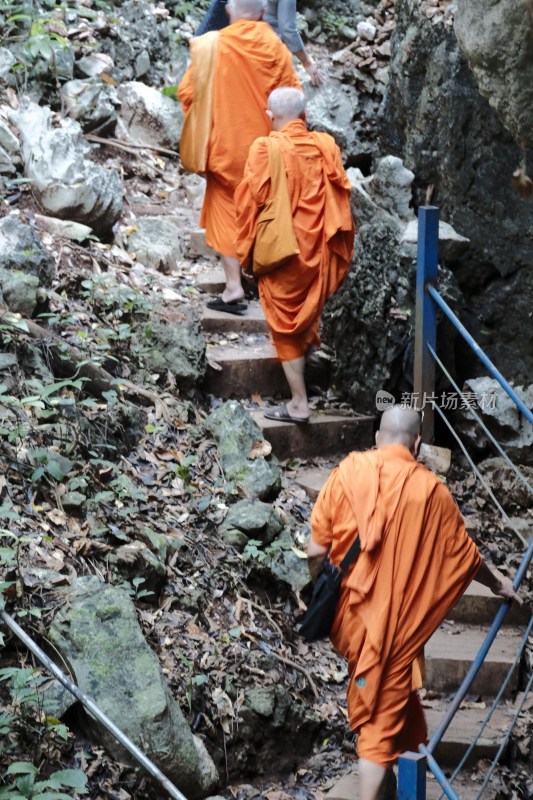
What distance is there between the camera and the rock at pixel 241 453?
5215 millimetres

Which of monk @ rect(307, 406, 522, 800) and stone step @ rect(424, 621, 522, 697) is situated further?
stone step @ rect(424, 621, 522, 697)

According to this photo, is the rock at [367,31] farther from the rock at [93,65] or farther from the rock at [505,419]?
the rock at [505,419]

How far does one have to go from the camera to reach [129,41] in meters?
8.70

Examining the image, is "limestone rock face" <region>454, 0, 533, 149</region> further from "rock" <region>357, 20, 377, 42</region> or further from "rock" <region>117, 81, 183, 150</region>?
"rock" <region>357, 20, 377, 42</region>

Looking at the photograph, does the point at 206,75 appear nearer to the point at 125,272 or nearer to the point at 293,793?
the point at 125,272

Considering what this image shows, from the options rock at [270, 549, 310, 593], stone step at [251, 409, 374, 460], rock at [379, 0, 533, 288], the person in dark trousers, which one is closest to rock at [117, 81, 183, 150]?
the person in dark trousers

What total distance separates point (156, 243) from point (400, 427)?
3753mm

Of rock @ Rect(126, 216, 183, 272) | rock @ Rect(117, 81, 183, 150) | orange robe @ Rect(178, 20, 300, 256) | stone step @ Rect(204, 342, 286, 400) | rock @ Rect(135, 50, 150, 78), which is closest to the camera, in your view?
stone step @ Rect(204, 342, 286, 400)

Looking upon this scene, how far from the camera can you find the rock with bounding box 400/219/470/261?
6051 millimetres

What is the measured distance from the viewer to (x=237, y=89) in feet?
20.3

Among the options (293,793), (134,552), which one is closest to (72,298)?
(134,552)

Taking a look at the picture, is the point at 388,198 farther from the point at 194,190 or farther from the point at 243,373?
the point at 194,190

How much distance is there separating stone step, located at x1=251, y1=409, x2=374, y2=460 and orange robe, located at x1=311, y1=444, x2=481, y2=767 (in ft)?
7.25

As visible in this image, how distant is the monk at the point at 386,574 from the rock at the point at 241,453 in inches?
63.4
